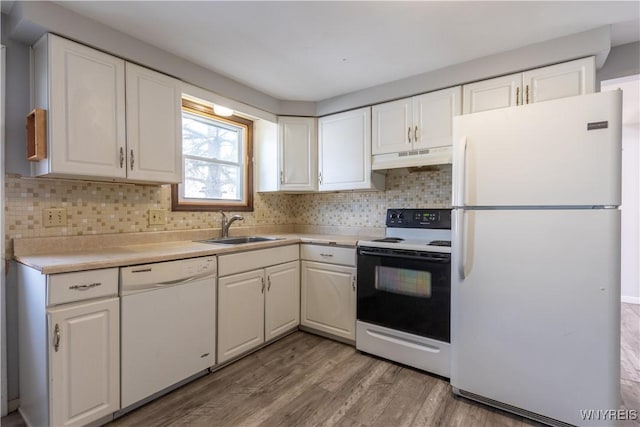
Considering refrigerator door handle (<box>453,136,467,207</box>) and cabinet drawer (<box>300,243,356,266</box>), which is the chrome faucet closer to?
cabinet drawer (<box>300,243,356,266</box>)

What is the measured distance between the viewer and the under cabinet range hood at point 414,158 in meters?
2.28

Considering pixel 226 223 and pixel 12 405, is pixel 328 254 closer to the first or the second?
pixel 226 223

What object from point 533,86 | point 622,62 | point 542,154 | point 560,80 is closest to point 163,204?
point 542,154

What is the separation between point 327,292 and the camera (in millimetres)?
2576

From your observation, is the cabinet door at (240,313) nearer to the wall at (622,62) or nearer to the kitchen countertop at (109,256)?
the kitchen countertop at (109,256)

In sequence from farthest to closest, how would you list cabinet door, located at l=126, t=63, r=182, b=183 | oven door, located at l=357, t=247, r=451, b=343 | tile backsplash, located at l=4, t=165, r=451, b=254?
oven door, located at l=357, t=247, r=451, b=343 → cabinet door, located at l=126, t=63, r=182, b=183 → tile backsplash, located at l=4, t=165, r=451, b=254

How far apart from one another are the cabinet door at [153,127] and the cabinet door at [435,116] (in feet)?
5.91

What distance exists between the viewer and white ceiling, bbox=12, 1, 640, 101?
1.58 meters

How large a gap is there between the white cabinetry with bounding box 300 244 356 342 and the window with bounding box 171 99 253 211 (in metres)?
0.90

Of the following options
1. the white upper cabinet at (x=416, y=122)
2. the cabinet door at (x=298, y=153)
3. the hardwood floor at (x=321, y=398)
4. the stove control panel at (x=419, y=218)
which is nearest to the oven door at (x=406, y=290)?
the hardwood floor at (x=321, y=398)

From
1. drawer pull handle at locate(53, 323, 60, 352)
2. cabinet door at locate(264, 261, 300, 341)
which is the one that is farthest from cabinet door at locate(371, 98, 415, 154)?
drawer pull handle at locate(53, 323, 60, 352)

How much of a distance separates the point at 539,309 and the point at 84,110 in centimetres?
271

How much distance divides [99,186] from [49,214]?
32cm

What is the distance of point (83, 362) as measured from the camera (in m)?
1.45
